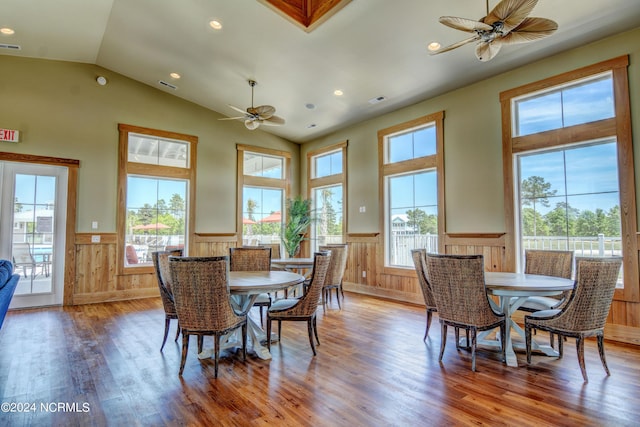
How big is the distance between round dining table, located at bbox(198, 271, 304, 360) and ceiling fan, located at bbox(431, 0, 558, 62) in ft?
8.65

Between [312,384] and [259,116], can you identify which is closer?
[312,384]

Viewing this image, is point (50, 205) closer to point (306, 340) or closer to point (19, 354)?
point (19, 354)

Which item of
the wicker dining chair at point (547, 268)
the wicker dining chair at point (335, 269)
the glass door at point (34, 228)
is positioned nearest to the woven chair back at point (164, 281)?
the wicker dining chair at point (335, 269)

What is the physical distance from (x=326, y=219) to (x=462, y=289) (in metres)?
4.97

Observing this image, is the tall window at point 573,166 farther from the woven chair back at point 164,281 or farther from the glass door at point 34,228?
the glass door at point 34,228

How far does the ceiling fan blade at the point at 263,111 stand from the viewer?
16.5 ft

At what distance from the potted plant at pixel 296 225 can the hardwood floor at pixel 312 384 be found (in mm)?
3648

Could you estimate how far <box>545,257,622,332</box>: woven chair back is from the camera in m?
2.62

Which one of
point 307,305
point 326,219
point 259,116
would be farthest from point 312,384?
point 326,219

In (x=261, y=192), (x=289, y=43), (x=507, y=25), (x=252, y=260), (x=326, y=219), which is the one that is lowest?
(x=252, y=260)

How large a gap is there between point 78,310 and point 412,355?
5049mm

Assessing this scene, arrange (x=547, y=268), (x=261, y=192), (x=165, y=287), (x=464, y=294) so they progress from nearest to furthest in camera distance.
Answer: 1. (x=464, y=294)
2. (x=165, y=287)
3. (x=547, y=268)
4. (x=261, y=192)

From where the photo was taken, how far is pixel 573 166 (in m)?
4.20

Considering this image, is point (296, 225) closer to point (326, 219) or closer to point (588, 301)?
point (326, 219)
